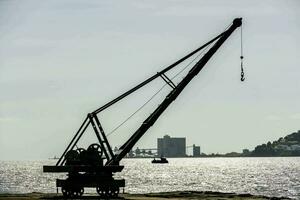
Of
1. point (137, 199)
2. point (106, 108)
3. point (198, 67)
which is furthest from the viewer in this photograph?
point (198, 67)

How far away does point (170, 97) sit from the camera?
195 feet

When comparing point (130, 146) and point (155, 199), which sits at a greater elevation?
point (130, 146)

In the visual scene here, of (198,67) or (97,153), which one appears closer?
(97,153)

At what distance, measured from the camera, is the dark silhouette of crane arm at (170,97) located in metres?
57.9

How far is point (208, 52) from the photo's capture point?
62.0 meters

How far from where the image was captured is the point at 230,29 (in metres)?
62.4

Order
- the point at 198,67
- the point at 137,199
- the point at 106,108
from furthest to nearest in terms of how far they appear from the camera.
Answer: the point at 198,67
the point at 106,108
the point at 137,199

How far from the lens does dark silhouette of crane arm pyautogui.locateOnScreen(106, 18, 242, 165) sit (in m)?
57.9

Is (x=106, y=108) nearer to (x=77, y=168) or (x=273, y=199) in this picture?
(x=77, y=168)

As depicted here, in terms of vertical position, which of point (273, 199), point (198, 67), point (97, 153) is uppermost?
point (198, 67)

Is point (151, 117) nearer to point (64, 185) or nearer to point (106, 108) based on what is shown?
point (106, 108)

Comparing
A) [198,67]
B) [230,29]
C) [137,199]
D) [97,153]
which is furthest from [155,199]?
[230,29]

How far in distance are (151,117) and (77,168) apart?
8602mm

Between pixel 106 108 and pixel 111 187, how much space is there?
642 centimetres
